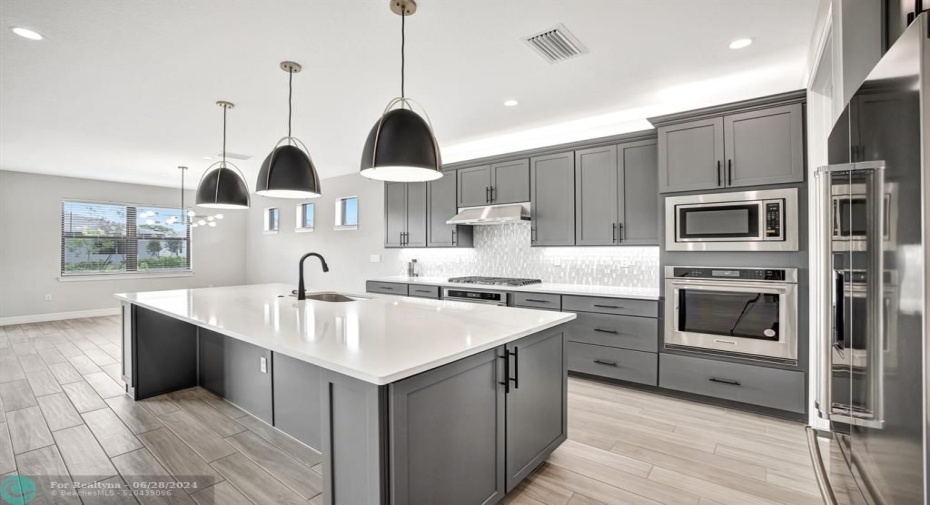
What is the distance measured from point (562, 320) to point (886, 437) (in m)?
1.45

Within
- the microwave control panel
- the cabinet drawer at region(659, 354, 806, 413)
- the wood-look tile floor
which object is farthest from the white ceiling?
the wood-look tile floor

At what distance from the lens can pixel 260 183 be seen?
2.72 meters

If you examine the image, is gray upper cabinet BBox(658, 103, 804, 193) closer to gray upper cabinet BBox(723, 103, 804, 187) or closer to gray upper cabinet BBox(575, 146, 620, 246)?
gray upper cabinet BBox(723, 103, 804, 187)

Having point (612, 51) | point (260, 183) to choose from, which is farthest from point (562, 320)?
point (260, 183)

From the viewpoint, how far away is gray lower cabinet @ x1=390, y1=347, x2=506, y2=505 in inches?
53.7

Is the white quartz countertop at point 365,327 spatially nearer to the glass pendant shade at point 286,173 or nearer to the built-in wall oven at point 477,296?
the glass pendant shade at point 286,173

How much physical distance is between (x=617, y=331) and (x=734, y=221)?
1282mm

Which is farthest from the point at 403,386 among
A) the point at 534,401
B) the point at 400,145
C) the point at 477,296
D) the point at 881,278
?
the point at 477,296

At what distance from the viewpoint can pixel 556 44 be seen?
8.56ft

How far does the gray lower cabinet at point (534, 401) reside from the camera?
1.89 m

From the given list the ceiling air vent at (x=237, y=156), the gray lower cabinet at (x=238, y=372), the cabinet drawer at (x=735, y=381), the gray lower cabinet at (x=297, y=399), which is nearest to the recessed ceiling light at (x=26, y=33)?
the gray lower cabinet at (x=238, y=372)

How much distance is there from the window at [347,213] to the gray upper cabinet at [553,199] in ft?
11.6

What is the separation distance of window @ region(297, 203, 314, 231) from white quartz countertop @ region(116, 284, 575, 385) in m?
4.60

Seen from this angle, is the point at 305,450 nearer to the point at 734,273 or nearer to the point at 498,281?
the point at 498,281
